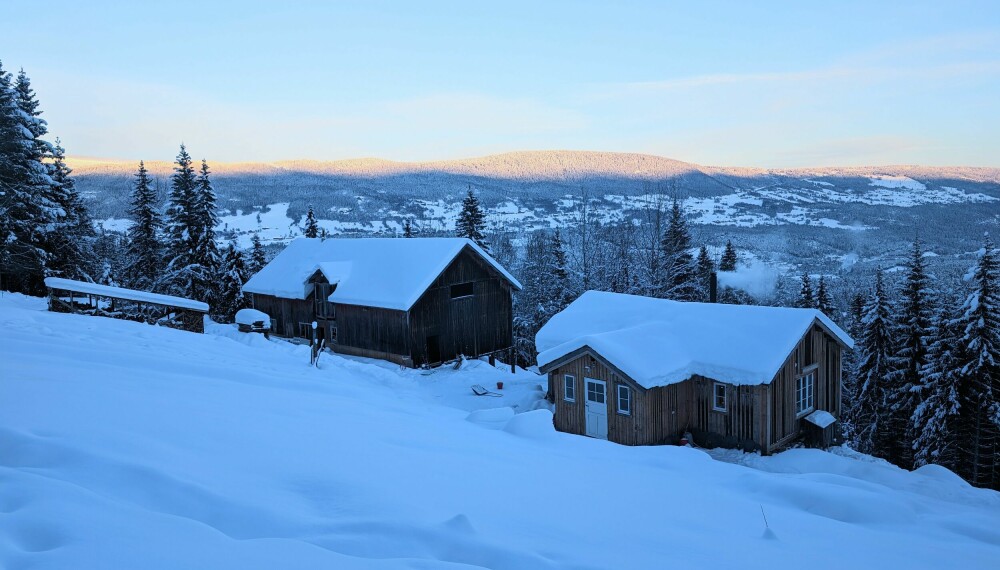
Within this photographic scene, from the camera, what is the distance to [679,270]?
39000 millimetres

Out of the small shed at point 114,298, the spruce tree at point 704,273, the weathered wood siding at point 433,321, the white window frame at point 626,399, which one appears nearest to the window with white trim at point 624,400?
the white window frame at point 626,399

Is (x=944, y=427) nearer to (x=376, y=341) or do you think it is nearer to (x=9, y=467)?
(x=376, y=341)

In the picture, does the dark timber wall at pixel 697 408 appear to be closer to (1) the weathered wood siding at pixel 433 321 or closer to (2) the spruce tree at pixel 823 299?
(1) the weathered wood siding at pixel 433 321

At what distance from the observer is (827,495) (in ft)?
22.9

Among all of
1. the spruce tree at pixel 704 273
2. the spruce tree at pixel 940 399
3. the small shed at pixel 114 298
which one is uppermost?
the small shed at pixel 114 298

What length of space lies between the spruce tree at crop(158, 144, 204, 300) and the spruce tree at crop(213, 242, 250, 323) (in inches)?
73.4

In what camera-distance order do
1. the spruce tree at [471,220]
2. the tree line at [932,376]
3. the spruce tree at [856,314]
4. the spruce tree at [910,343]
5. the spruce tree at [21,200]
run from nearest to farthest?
the tree line at [932,376], the spruce tree at [21,200], the spruce tree at [910,343], the spruce tree at [856,314], the spruce tree at [471,220]

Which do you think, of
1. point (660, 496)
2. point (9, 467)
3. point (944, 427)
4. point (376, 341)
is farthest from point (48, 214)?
point (944, 427)

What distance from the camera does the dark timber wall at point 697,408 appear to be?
1811 cm

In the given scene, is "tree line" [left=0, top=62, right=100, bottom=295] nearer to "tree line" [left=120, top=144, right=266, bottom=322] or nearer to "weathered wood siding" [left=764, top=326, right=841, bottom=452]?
"tree line" [left=120, top=144, right=266, bottom=322]

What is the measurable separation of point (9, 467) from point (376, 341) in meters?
25.9

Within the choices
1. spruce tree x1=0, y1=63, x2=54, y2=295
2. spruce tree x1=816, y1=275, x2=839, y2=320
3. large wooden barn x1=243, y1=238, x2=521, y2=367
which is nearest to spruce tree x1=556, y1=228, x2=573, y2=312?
large wooden barn x1=243, y1=238, x2=521, y2=367

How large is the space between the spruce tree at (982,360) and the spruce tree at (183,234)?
40.3m

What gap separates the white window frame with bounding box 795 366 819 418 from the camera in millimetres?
19594
